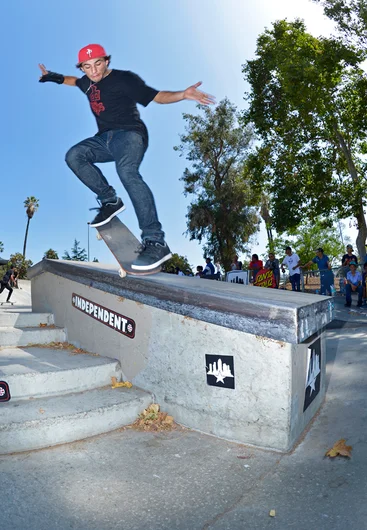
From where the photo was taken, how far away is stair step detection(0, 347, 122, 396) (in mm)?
3676

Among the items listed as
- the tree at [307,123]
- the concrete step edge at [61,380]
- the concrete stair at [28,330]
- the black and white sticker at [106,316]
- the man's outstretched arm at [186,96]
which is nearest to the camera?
the concrete step edge at [61,380]

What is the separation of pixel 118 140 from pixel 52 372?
8.23ft

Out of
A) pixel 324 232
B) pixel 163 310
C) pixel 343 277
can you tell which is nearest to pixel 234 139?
pixel 343 277

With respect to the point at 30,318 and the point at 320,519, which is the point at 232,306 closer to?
the point at 320,519

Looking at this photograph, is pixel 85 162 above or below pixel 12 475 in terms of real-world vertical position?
above

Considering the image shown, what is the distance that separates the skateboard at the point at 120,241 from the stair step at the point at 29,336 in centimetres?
123

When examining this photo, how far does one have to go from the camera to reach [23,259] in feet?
177

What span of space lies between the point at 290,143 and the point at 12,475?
20156 mm

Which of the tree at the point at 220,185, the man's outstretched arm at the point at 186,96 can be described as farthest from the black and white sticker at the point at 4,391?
the tree at the point at 220,185

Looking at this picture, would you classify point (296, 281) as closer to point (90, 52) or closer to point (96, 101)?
point (96, 101)

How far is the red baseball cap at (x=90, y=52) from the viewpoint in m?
4.99

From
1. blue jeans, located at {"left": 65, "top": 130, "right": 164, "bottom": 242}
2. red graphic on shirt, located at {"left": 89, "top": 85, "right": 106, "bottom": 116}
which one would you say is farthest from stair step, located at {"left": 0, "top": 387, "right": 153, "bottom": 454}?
red graphic on shirt, located at {"left": 89, "top": 85, "right": 106, "bottom": 116}

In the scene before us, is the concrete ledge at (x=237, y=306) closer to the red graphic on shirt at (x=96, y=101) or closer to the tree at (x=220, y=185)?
the red graphic on shirt at (x=96, y=101)

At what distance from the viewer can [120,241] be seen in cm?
512
